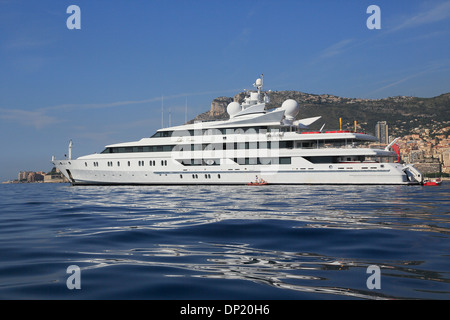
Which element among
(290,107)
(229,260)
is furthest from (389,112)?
(229,260)

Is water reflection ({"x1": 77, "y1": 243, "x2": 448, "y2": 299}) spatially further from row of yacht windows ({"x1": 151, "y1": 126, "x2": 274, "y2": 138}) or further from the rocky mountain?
the rocky mountain

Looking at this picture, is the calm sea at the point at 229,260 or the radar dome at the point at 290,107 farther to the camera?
the radar dome at the point at 290,107

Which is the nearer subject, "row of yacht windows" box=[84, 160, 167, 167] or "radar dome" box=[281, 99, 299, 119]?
"row of yacht windows" box=[84, 160, 167, 167]

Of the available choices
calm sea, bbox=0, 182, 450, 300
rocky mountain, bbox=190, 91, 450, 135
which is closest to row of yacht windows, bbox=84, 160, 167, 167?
calm sea, bbox=0, 182, 450, 300

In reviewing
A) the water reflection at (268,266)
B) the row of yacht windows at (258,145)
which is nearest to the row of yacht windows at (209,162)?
the row of yacht windows at (258,145)

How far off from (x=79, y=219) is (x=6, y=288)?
5.76 metres

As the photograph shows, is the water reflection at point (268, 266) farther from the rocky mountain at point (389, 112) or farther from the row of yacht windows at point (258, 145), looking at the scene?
the rocky mountain at point (389, 112)

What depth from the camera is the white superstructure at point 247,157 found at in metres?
27.2

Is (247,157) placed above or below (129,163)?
above

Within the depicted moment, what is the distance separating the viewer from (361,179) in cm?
2684

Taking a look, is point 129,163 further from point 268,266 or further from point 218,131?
point 268,266

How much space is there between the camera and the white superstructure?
27.2m

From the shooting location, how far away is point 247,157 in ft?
95.9
